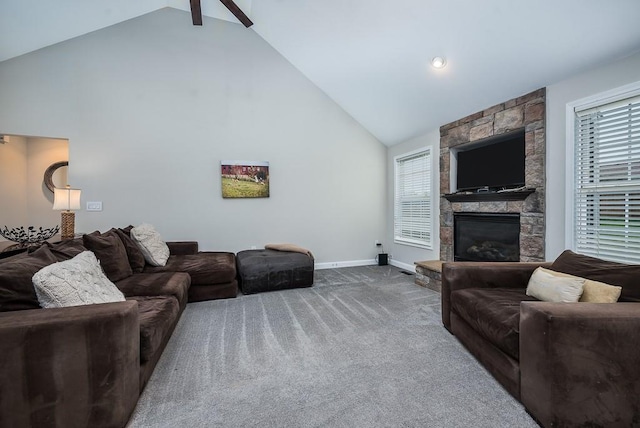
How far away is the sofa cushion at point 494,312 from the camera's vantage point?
5.08 ft

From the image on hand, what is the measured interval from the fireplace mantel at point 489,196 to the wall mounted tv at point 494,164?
4.5 inches

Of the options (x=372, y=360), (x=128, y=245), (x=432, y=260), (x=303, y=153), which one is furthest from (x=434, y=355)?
(x=303, y=153)

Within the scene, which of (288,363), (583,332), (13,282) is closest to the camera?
(583,332)

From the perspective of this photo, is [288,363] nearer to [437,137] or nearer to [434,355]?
[434,355]

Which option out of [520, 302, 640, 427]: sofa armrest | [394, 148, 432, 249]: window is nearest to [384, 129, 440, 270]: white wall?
[394, 148, 432, 249]: window

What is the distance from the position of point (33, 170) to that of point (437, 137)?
6.61m

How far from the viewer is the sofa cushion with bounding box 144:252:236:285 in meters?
3.13

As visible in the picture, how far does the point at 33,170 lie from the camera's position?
448 cm

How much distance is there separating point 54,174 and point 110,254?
3.42 metres

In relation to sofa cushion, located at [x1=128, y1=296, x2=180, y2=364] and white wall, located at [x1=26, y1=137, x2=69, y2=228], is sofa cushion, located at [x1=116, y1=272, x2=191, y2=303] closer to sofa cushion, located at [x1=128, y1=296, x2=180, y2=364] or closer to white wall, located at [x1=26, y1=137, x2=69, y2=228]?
sofa cushion, located at [x1=128, y1=296, x2=180, y2=364]

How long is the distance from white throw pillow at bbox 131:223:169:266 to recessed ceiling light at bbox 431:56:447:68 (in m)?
3.94

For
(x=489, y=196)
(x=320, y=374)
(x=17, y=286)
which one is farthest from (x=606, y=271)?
(x=17, y=286)

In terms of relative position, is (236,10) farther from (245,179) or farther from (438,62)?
(438,62)

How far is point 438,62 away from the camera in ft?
9.96
